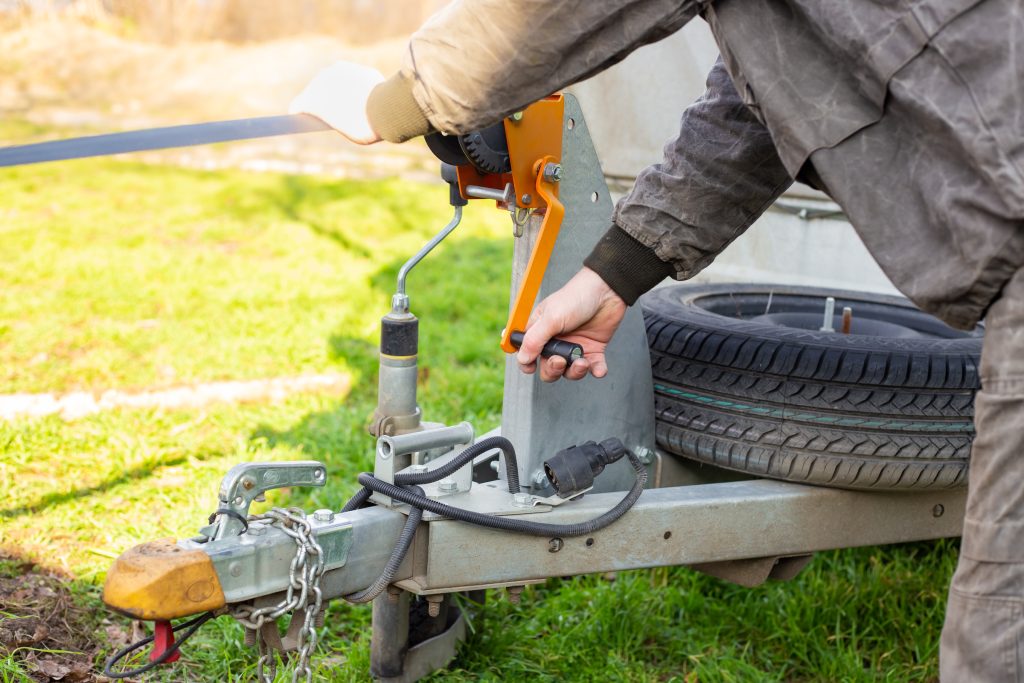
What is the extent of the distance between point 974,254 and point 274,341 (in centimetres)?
382

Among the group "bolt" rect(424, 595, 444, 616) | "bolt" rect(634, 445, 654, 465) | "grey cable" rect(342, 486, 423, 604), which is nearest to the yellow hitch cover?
"grey cable" rect(342, 486, 423, 604)

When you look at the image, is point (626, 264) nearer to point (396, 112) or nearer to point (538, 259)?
point (538, 259)

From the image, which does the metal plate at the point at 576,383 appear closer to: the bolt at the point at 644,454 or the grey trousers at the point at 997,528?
the bolt at the point at 644,454

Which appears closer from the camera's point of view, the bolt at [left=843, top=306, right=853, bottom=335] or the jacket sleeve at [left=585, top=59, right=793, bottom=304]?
the jacket sleeve at [left=585, top=59, right=793, bottom=304]

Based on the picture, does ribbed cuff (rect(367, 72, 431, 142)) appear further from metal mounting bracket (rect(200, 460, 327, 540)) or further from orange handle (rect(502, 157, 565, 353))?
metal mounting bracket (rect(200, 460, 327, 540))

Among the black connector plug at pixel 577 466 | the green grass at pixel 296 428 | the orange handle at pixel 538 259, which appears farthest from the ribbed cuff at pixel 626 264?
the green grass at pixel 296 428

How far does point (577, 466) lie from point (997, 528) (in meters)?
0.87

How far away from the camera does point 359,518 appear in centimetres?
190

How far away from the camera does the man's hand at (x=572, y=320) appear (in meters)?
2.05

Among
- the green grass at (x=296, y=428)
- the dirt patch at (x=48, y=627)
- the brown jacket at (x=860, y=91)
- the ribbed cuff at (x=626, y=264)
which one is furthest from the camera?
the green grass at (x=296, y=428)

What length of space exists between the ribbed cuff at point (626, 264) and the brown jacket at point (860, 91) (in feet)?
1.46

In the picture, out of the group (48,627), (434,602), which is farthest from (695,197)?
(48,627)

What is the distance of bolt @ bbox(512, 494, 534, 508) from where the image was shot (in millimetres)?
2104

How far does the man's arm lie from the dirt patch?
1251mm
